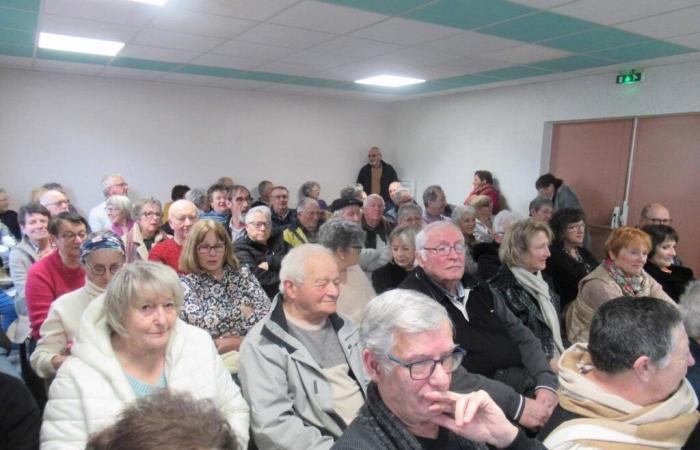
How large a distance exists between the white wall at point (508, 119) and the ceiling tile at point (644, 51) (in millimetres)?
523

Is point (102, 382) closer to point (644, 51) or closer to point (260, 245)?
point (260, 245)

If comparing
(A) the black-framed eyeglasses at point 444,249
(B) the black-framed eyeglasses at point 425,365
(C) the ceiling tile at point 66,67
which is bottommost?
(B) the black-framed eyeglasses at point 425,365

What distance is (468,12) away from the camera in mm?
3029

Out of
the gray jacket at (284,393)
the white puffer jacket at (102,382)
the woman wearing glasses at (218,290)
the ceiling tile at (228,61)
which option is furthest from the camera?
the ceiling tile at (228,61)

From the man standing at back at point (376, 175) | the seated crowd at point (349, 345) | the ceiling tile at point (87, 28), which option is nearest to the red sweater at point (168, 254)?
the seated crowd at point (349, 345)

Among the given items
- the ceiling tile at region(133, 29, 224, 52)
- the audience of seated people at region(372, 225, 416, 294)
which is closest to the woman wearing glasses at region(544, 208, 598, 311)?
the audience of seated people at region(372, 225, 416, 294)

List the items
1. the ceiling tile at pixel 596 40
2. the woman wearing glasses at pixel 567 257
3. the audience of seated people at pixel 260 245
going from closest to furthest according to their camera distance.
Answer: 1. the woman wearing glasses at pixel 567 257
2. the audience of seated people at pixel 260 245
3. the ceiling tile at pixel 596 40

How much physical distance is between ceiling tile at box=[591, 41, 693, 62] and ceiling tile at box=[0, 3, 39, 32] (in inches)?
177

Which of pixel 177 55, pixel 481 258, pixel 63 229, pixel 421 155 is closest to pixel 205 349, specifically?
pixel 63 229

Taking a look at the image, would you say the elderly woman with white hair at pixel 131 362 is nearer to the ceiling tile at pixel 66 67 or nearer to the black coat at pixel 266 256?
the black coat at pixel 266 256

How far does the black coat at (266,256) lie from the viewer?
10.1 feet

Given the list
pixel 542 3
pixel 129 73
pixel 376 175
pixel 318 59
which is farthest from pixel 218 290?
pixel 376 175

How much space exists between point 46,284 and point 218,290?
2.66 ft

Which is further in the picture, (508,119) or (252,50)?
(508,119)
